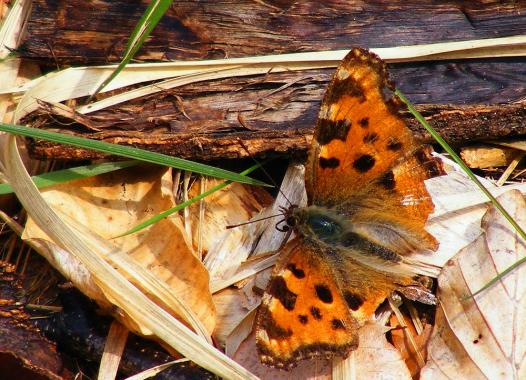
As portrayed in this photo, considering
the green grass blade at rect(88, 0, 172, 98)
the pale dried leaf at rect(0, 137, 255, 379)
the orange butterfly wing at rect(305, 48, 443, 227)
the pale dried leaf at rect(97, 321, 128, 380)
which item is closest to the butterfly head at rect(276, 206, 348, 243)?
the orange butterfly wing at rect(305, 48, 443, 227)

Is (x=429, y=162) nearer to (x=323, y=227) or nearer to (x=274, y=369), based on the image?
(x=323, y=227)

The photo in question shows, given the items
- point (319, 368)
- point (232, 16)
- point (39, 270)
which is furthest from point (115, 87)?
point (319, 368)

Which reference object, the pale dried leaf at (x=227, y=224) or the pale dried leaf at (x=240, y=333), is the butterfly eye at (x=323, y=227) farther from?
the pale dried leaf at (x=240, y=333)

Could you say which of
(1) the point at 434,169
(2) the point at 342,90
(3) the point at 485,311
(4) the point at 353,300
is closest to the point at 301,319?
(4) the point at 353,300

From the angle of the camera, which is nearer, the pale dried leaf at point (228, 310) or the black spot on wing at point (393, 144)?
the black spot on wing at point (393, 144)

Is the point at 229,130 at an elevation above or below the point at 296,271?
above

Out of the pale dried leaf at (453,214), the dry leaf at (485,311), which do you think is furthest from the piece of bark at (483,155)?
the dry leaf at (485,311)
